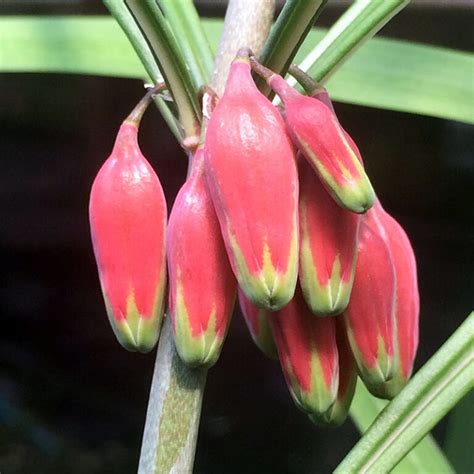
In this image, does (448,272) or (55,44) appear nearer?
(55,44)

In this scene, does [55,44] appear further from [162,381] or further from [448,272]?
[448,272]

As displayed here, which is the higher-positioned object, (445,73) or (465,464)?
(445,73)

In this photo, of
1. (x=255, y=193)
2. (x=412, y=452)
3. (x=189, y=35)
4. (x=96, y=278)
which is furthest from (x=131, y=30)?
(x=96, y=278)

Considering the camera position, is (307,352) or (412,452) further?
(412,452)

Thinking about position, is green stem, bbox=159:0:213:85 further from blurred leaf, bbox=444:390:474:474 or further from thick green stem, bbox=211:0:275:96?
blurred leaf, bbox=444:390:474:474

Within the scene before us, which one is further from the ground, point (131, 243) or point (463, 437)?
point (131, 243)

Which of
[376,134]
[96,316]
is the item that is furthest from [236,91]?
[96,316]

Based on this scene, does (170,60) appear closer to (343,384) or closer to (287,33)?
(287,33)
